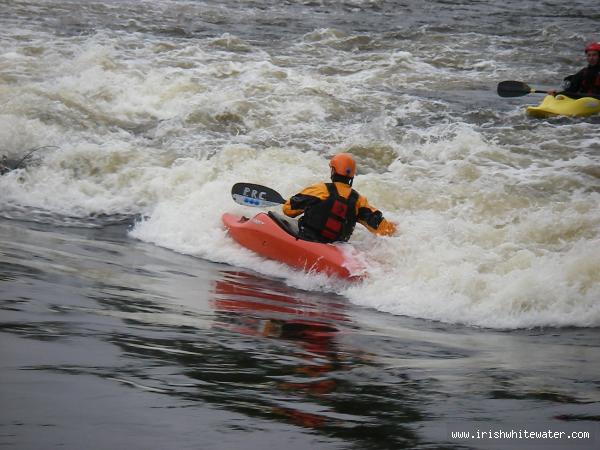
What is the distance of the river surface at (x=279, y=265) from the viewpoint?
3398 mm

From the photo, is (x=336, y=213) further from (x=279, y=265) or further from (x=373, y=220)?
(x=279, y=265)

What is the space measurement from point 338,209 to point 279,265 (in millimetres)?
767

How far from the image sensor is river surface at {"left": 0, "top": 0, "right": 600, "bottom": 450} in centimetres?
340

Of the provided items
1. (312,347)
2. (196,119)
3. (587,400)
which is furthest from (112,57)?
(587,400)

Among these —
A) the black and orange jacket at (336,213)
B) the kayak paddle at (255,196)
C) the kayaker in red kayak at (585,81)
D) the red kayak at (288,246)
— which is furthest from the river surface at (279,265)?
the kayaker in red kayak at (585,81)

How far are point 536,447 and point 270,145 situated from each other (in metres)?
9.12

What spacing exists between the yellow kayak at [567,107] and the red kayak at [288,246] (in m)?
6.42

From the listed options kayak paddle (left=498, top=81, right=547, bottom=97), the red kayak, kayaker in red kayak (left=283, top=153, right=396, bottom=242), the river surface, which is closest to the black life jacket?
kayaker in red kayak (left=283, top=153, right=396, bottom=242)

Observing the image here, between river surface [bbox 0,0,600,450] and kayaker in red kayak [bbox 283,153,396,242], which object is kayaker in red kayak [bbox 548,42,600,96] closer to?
river surface [bbox 0,0,600,450]

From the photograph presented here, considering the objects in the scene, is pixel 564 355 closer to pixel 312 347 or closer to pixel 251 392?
pixel 312 347

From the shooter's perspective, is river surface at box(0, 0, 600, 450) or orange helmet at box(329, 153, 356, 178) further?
orange helmet at box(329, 153, 356, 178)

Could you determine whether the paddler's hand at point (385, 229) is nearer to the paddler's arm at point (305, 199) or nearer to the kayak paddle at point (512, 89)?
the paddler's arm at point (305, 199)

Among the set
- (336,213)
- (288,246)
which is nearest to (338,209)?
(336,213)

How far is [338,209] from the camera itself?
750 cm
